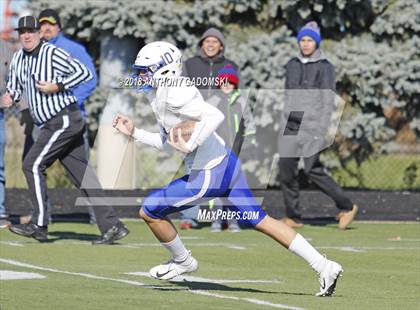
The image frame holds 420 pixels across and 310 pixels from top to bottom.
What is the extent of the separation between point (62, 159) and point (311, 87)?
3330mm

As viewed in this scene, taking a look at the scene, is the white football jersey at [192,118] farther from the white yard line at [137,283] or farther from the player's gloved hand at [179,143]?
the white yard line at [137,283]

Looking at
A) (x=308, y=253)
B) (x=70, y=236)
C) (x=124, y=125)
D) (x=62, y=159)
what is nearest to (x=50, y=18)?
(x=62, y=159)

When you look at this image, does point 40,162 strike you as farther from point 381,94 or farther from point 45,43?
point 381,94

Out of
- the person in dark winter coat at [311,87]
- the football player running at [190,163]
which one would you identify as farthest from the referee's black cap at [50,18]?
the football player running at [190,163]

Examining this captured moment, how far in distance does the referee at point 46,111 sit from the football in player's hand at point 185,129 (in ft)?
11.7

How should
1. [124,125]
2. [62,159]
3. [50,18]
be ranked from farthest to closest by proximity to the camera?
1. [50,18]
2. [62,159]
3. [124,125]

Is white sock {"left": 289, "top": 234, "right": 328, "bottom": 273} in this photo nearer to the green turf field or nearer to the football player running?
the football player running

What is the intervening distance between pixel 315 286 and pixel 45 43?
4.31m

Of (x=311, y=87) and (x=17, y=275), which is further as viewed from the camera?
(x=311, y=87)

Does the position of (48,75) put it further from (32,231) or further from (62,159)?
(32,231)

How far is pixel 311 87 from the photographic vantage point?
559 inches

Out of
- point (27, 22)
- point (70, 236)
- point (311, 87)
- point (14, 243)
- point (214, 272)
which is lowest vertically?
point (70, 236)

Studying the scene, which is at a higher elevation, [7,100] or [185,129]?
[185,129]

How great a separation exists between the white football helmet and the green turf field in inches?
58.2
